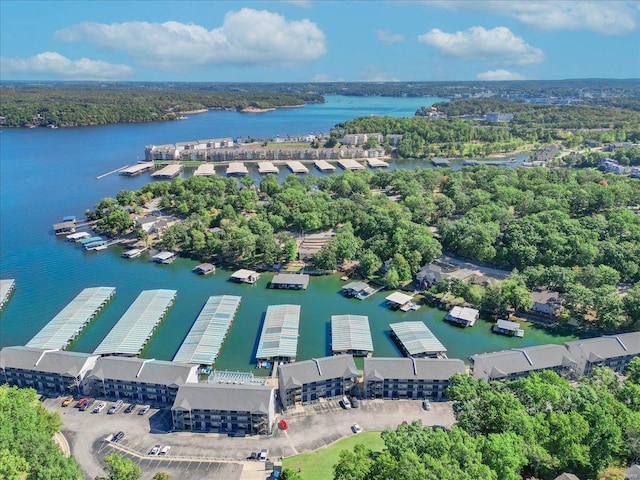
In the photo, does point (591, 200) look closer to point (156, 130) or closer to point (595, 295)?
point (595, 295)

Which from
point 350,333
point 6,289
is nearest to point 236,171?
point 6,289

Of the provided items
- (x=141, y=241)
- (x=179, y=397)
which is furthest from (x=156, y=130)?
(x=179, y=397)

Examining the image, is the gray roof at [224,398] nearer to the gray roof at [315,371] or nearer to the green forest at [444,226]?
the gray roof at [315,371]

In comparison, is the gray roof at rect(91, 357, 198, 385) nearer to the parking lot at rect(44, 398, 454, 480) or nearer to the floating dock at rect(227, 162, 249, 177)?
the parking lot at rect(44, 398, 454, 480)

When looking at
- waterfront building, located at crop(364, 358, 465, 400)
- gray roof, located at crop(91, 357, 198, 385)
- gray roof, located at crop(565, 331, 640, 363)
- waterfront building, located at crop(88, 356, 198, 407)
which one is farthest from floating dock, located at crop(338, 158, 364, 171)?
waterfront building, located at crop(88, 356, 198, 407)

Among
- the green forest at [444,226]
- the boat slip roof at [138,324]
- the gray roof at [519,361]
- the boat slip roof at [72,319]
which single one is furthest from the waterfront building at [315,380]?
the boat slip roof at [72,319]

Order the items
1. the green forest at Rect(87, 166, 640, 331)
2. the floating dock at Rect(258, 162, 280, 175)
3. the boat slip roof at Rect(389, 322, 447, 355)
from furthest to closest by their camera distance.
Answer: the floating dock at Rect(258, 162, 280, 175) < the green forest at Rect(87, 166, 640, 331) < the boat slip roof at Rect(389, 322, 447, 355)

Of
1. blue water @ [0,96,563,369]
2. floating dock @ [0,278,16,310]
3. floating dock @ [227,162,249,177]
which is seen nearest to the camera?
blue water @ [0,96,563,369]

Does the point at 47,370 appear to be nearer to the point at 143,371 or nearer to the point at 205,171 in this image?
the point at 143,371
